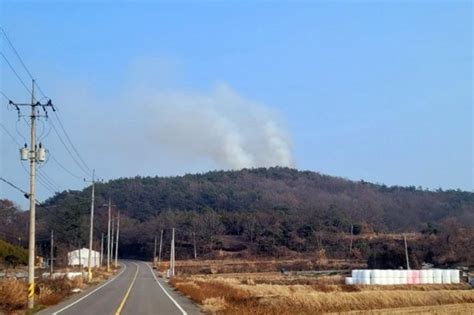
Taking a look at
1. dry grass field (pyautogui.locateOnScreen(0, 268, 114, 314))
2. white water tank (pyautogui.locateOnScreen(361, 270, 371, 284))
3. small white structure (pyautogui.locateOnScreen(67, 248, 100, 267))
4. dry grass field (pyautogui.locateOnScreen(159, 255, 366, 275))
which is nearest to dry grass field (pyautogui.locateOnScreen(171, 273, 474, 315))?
dry grass field (pyautogui.locateOnScreen(0, 268, 114, 314))

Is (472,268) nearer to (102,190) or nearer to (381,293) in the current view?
(381,293)

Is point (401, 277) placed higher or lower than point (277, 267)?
higher

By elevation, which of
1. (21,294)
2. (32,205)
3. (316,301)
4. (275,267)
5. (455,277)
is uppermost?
(32,205)

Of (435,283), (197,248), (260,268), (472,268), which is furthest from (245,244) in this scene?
(435,283)

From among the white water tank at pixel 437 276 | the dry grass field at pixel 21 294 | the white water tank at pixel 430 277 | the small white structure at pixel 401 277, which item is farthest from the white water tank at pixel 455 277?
the dry grass field at pixel 21 294

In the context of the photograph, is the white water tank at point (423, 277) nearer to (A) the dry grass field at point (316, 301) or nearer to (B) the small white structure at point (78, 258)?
(A) the dry grass field at point (316, 301)

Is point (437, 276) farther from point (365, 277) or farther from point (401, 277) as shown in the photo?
point (365, 277)

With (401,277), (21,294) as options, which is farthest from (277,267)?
(21,294)

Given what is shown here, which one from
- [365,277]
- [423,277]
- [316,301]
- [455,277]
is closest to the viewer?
[316,301]

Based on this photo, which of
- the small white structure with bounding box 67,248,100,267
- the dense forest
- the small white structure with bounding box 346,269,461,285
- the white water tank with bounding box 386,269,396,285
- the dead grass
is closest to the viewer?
the small white structure with bounding box 346,269,461,285

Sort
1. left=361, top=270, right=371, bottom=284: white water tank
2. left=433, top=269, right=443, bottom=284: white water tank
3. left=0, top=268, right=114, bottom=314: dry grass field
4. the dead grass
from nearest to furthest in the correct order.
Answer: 1. left=0, top=268, right=114, bottom=314: dry grass field
2. left=361, top=270, right=371, bottom=284: white water tank
3. left=433, top=269, right=443, bottom=284: white water tank
4. the dead grass

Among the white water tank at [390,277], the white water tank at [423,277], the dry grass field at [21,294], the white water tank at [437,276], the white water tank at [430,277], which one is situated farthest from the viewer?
the white water tank at [437,276]

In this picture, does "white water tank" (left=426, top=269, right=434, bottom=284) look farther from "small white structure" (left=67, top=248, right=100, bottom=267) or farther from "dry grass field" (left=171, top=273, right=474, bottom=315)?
"small white structure" (left=67, top=248, right=100, bottom=267)

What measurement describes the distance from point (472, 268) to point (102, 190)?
139 meters
